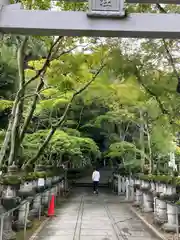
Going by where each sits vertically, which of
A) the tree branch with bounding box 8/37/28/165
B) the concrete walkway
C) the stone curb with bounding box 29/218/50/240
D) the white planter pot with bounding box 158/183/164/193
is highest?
the tree branch with bounding box 8/37/28/165

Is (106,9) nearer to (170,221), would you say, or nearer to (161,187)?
(170,221)

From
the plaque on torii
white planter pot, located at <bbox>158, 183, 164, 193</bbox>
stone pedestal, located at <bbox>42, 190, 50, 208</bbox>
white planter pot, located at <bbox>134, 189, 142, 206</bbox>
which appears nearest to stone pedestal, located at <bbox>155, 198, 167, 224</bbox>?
white planter pot, located at <bbox>158, 183, 164, 193</bbox>

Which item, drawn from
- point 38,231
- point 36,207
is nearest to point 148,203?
point 36,207

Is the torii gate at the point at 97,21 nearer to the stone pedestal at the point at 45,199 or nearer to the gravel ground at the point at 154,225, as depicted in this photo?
the gravel ground at the point at 154,225

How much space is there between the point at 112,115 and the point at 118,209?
25.1 ft

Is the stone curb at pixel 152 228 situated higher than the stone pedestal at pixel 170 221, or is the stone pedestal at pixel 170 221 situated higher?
the stone pedestal at pixel 170 221

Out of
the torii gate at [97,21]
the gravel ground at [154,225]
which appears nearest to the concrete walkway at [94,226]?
the gravel ground at [154,225]

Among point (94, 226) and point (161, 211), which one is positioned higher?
point (161, 211)

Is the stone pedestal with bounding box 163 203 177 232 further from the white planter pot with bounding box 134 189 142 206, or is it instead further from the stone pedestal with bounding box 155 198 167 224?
the white planter pot with bounding box 134 189 142 206

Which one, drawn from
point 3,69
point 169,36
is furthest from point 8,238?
point 3,69

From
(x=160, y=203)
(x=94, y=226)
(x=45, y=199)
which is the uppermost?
(x=160, y=203)

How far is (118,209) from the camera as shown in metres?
15.5

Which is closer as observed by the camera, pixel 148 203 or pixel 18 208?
pixel 18 208

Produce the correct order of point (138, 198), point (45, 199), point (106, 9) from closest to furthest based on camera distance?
point (106, 9) → point (45, 199) → point (138, 198)
